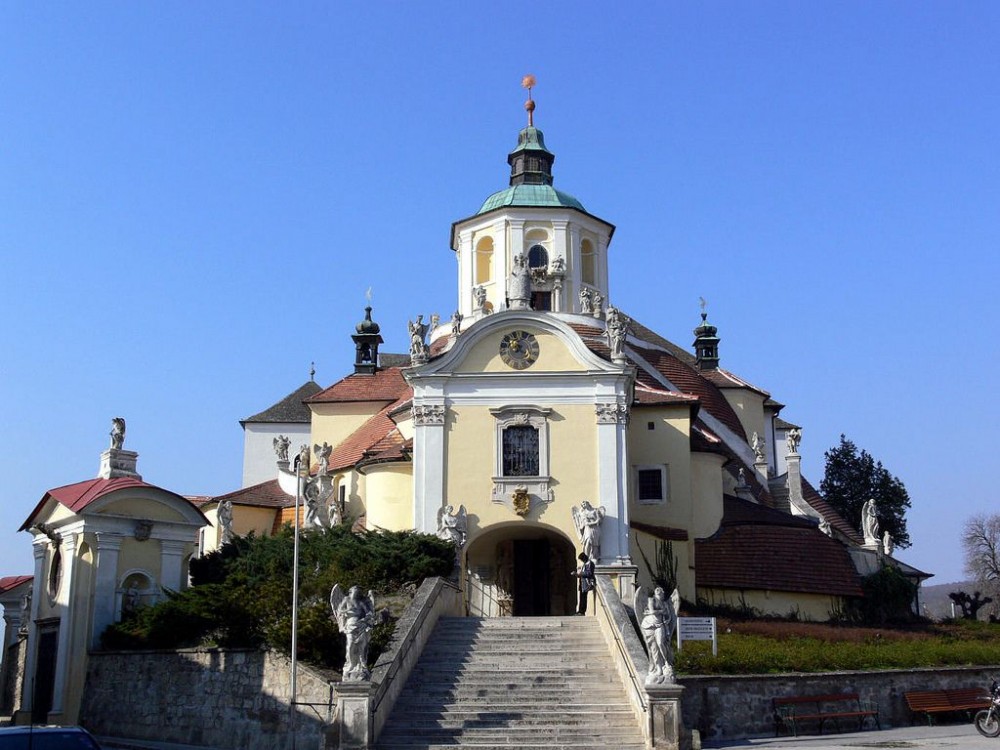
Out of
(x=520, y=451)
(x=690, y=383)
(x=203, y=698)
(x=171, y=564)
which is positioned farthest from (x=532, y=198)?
(x=203, y=698)

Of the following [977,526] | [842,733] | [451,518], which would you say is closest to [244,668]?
[451,518]

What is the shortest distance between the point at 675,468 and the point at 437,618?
1284cm

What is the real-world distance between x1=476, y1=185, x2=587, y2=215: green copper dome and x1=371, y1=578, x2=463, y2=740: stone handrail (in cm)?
1906

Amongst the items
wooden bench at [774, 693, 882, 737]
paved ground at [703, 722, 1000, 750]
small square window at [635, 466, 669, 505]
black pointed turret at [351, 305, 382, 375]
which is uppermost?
black pointed turret at [351, 305, 382, 375]

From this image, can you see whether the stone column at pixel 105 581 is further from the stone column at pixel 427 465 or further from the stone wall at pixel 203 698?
the stone column at pixel 427 465

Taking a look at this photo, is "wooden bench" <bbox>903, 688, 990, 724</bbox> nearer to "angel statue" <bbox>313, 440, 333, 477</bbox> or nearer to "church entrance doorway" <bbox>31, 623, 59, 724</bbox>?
"angel statue" <bbox>313, 440, 333, 477</bbox>

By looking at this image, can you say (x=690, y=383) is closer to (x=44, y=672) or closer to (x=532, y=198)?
(x=532, y=198)

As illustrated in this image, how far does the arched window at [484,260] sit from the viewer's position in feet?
150

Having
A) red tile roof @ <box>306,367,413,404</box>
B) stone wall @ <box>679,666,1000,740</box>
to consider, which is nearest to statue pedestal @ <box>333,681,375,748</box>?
stone wall @ <box>679,666,1000,740</box>

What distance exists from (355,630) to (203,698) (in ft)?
17.8

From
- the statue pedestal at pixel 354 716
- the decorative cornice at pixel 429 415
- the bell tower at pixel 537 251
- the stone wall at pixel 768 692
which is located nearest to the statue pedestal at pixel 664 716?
the stone wall at pixel 768 692

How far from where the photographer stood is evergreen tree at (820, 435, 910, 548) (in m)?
63.3

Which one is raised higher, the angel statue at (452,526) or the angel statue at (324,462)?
the angel statue at (324,462)

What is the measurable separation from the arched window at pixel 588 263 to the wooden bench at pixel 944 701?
2159 cm
